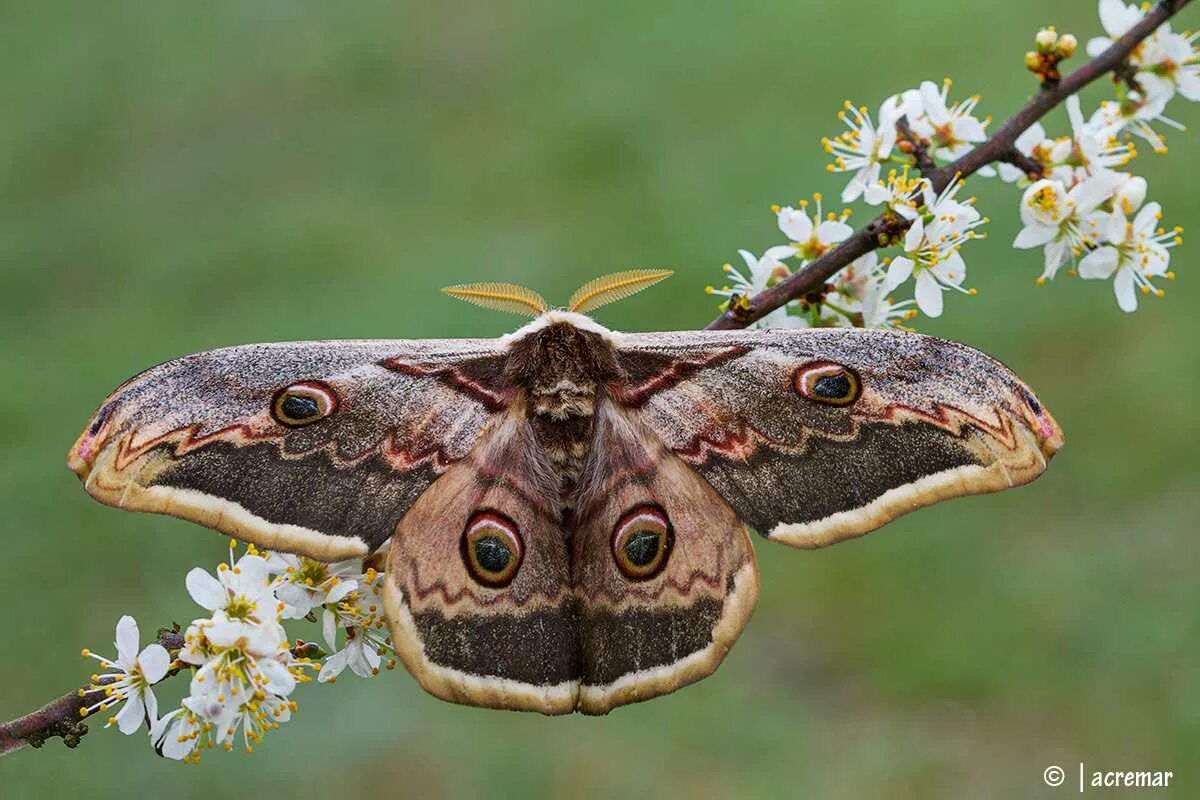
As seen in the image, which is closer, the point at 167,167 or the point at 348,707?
the point at 348,707

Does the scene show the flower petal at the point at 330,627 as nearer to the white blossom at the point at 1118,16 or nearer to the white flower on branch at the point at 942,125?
the white flower on branch at the point at 942,125

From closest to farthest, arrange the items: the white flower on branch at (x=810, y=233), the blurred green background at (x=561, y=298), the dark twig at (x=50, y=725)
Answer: the dark twig at (x=50, y=725), the white flower on branch at (x=810, y=233), the blurred green background at (x=561, y=298)

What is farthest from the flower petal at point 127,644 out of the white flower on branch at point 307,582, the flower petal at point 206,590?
the white flower on branch at point 307,582

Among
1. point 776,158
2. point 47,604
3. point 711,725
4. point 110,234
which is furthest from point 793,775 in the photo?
point 110,234

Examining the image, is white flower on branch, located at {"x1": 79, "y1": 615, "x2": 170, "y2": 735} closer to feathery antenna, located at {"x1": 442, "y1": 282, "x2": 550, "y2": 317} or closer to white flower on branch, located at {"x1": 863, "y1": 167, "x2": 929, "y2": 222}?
feathery antenna, located at {"x1": 442, "y1": 282, "x2": 550, "y2": 317}

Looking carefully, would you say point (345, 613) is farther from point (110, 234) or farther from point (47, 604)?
point (110, 234)

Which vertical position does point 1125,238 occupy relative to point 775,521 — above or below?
above
